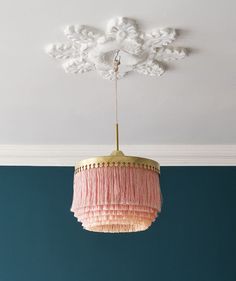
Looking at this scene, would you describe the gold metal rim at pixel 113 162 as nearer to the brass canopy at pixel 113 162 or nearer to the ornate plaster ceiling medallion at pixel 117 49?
the brass canopy at pixel 113 162

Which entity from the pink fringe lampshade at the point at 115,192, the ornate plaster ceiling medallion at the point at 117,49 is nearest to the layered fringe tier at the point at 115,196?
the pink fringe lampshade at the point at 115,192

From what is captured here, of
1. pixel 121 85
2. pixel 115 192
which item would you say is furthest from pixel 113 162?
pixel 121 85

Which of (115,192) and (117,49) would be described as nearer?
(115,192)

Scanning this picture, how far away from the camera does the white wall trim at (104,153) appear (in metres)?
3.64

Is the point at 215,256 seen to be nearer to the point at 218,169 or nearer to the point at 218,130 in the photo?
the point at 218,169

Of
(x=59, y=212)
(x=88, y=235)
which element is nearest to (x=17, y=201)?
(x=59, y=212)

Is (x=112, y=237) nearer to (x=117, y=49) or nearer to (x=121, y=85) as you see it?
(x=121, y=85)

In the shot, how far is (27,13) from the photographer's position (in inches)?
79.8

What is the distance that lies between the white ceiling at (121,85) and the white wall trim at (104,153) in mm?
78

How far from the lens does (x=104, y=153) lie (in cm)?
369

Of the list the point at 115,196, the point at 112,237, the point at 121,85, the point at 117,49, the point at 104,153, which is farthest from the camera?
the point at 104,153

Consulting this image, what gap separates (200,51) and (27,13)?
2.58 ft

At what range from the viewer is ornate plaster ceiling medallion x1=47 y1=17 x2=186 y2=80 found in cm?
214

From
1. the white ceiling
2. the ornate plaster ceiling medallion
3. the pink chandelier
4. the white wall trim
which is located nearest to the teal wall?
the white wall trim
